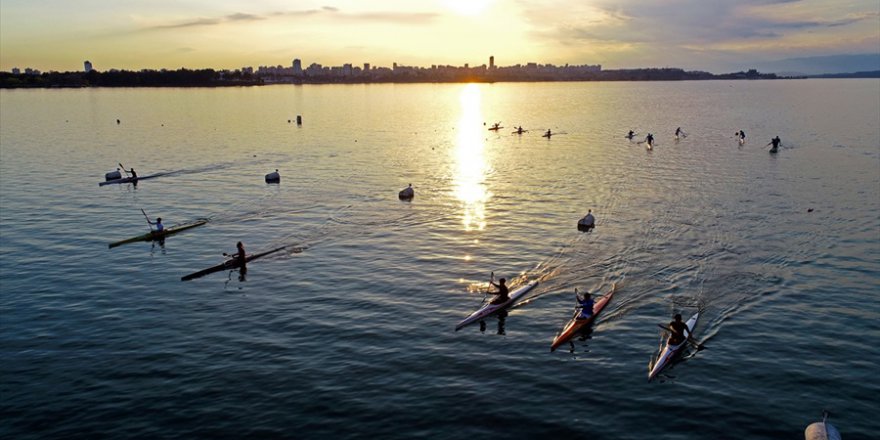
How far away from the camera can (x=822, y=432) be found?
80.2ft

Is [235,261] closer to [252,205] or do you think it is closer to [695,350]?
[252,205]

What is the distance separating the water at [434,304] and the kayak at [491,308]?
0.78 metres

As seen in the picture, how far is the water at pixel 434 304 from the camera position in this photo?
1081 inches

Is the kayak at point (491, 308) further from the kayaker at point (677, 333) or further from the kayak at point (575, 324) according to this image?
the kayaker at point (677, 333)

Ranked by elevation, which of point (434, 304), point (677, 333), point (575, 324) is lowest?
point (434, 304)

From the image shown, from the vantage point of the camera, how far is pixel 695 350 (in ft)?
110

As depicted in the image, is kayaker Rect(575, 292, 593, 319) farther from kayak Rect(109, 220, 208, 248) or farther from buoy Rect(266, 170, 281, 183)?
buoy Rect(266, 170, 281, 183)

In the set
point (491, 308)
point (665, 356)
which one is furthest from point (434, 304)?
point (665, 356)

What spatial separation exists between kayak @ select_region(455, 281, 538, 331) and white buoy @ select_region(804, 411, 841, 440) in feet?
57.4

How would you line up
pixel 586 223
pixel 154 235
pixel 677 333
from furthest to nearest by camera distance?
pixel 586 223 < pixel 154 235 < pixel 677 333

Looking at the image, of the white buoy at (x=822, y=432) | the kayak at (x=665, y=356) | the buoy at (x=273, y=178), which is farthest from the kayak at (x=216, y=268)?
the white buoy at (x=822, y=432)

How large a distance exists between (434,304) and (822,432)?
2211 cm

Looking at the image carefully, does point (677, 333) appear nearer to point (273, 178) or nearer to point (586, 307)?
point (586, 307)

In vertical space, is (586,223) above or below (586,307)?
above
